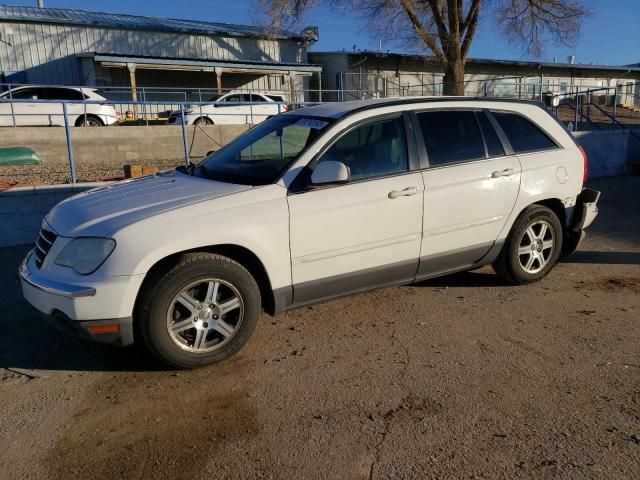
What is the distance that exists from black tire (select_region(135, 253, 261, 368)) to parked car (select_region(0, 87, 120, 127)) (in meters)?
13.3

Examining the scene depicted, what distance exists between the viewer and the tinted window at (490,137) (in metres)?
4.75

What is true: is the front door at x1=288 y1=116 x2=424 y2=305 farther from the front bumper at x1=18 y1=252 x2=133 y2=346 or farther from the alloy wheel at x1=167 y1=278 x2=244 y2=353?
the front bumper at x1=18 y1=252 x2=133 y2=346

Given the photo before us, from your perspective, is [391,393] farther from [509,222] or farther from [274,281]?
[509,222]

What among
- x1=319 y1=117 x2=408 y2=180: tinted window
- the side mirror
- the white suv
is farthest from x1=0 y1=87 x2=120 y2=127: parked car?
the side mirror

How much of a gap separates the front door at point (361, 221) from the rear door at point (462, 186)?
17 centimetres

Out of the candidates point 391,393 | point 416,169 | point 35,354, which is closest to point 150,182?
point 35,354

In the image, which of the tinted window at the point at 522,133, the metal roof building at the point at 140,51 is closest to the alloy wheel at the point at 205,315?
the tinted window at the point at 522,133

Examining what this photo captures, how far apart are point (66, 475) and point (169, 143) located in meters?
13.7

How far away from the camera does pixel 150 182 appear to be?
437 cm

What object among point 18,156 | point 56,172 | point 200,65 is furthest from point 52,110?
point 200,65

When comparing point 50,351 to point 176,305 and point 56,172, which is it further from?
point 56,172

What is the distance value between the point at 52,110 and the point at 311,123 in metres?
15.0

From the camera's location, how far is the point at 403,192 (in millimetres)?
4168

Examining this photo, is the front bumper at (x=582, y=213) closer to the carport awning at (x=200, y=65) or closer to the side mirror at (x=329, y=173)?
the side mirror at (x=329, y=173)
